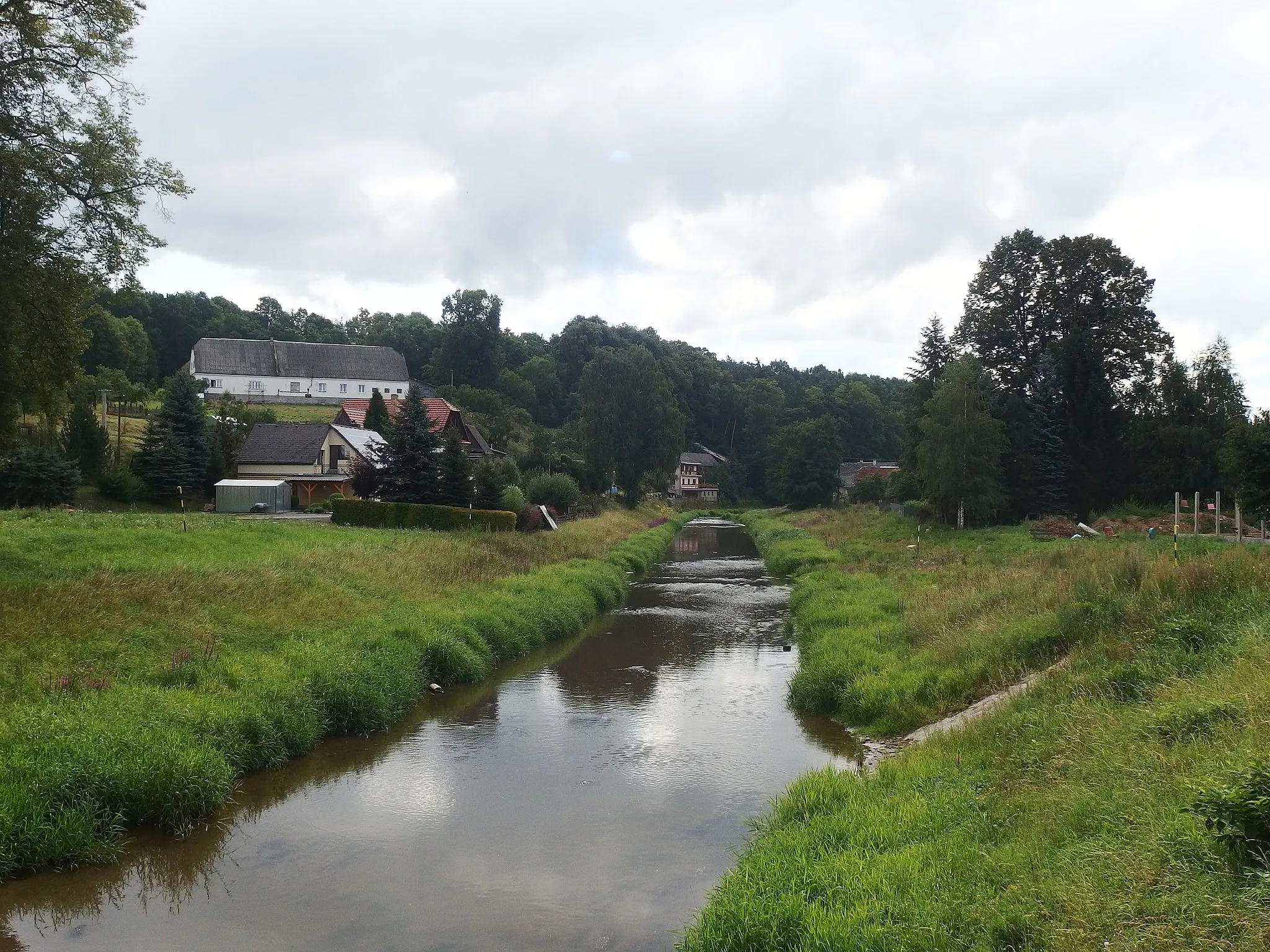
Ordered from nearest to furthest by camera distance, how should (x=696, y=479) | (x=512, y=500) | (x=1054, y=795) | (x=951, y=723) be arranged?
(x=1054, y=795), (x=951, y=723), (x=512, y=500), (x=696, y=479)

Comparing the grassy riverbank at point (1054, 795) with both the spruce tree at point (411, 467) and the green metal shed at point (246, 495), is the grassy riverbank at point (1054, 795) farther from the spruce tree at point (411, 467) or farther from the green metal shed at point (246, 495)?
the green metal shed at point (246, 495)

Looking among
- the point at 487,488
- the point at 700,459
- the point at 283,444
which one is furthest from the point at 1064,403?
the point at 700,459

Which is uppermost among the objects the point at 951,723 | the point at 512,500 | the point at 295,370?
the point at 295,370

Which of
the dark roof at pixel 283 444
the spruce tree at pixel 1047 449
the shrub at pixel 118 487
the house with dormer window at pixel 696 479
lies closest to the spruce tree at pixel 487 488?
the shrub at pixel 118 487

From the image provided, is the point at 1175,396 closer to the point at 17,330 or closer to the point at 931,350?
the point at 931,350

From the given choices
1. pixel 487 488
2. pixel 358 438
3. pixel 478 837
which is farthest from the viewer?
pixel 358 438

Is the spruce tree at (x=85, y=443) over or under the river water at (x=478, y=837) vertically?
over

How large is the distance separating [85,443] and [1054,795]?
46697mm

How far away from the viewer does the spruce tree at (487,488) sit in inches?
1641

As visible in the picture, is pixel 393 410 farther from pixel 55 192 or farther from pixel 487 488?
pixel 55 192

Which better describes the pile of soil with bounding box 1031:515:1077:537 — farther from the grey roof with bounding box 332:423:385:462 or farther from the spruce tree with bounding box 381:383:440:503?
the grey roof with bounding box 332:423:385:462

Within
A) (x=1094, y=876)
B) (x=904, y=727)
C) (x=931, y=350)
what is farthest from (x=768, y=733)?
(x=931, y=350)

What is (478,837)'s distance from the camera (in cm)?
1014

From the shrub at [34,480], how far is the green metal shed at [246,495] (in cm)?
→ 871
